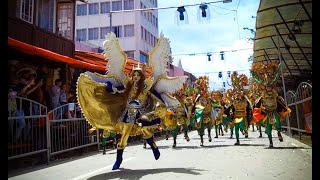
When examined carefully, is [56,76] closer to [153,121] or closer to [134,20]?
[153,121]

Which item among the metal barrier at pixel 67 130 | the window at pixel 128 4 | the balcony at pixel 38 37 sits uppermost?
the window at pixel 128 4

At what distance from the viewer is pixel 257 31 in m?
14.8

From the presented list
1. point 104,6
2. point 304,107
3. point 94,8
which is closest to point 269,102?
point 304,107

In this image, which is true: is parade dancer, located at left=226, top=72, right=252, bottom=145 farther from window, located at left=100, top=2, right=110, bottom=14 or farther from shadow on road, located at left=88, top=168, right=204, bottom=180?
window, located at left=100, top=2, right=110, bottom=14

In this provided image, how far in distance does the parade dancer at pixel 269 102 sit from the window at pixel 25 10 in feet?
30.6

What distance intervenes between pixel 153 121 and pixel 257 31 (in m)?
9.15

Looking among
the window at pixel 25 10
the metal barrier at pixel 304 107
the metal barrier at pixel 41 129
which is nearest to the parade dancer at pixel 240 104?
the metal barrier at pixel 304 107

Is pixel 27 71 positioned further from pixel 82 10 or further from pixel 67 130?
pixel 82 10

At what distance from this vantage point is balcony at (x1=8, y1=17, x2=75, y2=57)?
39.7 ft

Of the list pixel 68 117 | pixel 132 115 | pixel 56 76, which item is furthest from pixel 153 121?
pixel 56 76

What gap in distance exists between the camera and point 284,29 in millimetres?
14617

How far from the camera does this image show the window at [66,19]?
16250 mm

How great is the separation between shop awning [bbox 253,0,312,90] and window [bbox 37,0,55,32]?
363 inches

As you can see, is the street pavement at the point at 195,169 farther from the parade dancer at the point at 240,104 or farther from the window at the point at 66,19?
the window at the point at 66,19
